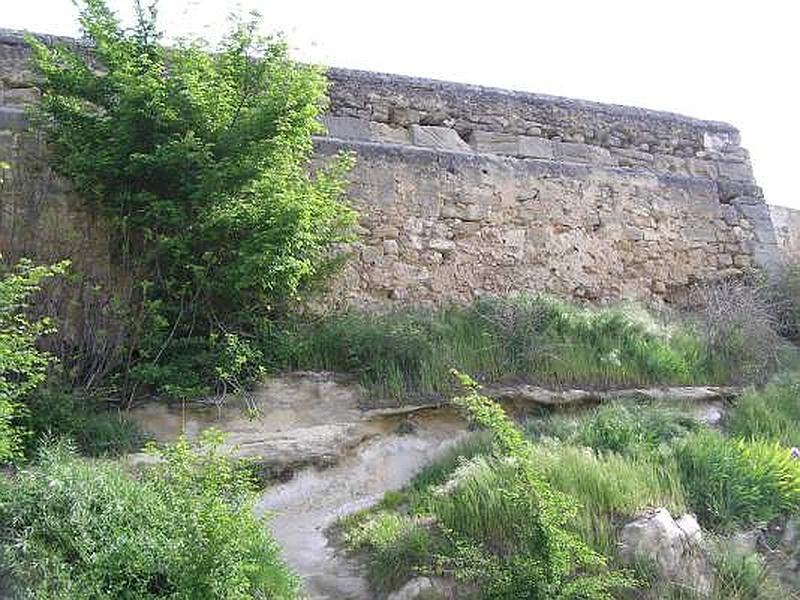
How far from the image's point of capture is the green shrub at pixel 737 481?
5.32 m

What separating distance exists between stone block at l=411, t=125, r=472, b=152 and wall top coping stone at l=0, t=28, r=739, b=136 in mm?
411

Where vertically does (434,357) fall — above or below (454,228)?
below

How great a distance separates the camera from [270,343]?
6711mm

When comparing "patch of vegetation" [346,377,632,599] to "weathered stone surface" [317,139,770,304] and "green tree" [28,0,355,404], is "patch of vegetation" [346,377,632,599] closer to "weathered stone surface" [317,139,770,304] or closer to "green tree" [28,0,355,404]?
"green tree" [28,0,355,404]

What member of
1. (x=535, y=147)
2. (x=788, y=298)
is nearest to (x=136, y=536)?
(x=535, y=147)

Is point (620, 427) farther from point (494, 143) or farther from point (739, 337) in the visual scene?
point (494, 143)

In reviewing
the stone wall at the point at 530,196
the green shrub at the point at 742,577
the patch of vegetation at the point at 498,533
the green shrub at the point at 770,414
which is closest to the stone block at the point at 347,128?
the stone wall at the point at 530,196

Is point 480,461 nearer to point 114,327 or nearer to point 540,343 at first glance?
point 540,343

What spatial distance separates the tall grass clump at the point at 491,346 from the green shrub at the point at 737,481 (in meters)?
1.47

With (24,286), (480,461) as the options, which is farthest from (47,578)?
(480,461)

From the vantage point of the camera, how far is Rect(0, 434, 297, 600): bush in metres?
3.97

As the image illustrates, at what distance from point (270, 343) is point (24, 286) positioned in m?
2.00

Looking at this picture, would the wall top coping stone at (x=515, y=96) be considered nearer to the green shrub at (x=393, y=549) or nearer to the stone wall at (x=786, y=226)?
the stone wall at (x=786, y=226)

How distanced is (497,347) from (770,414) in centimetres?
202
